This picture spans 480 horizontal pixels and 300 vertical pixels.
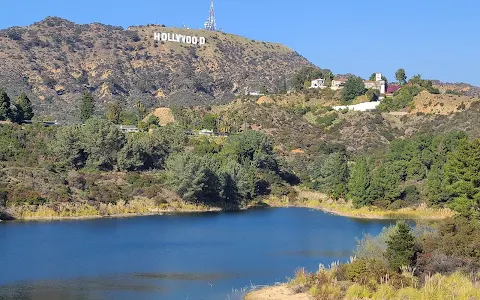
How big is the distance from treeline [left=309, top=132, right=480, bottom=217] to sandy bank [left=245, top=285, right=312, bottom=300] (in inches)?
671

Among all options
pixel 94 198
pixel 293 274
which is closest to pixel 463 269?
pixel 293 274

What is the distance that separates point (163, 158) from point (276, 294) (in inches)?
1787

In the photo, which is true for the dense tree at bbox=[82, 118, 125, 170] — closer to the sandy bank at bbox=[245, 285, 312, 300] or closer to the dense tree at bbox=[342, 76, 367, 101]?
the sandy bank at bbox=[245, 285, 312, 300]

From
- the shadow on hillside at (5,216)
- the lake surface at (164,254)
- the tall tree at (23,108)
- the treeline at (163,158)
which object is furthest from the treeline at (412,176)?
the tall tree at (23,108)

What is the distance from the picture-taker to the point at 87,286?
33969mm

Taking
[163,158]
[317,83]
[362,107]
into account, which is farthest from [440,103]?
[163,158]

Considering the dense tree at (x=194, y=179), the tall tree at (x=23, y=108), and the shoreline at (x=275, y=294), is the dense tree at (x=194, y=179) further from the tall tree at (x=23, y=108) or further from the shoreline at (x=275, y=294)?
the shoreline at (x=275, y=294)

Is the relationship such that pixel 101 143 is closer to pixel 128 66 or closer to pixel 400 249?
pixel 400 249

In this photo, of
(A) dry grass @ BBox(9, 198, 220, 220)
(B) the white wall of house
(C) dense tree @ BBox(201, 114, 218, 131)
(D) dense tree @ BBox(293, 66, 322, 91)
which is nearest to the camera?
(A) dry grass @ BBox(9, 198, 220, 220)

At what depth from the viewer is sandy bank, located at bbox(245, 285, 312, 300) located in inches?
1227

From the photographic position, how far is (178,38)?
543 feet

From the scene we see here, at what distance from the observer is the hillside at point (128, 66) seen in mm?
135125

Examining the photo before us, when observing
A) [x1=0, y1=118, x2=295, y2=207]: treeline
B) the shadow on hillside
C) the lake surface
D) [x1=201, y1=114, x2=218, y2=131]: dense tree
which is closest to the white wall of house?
[x1=201, y1=114, x2=218, y2=131]: dense tree

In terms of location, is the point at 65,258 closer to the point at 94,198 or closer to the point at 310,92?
the point at 94,198
